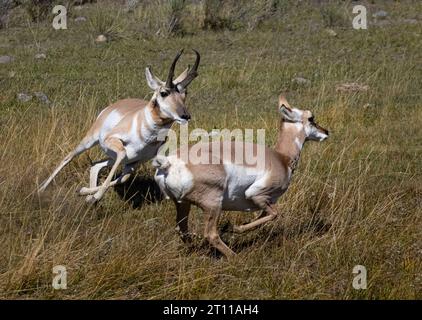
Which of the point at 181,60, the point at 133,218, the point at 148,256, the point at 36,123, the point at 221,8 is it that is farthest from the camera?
the point at 221,8

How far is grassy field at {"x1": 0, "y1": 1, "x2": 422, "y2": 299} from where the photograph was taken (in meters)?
5.64

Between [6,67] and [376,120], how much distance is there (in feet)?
21.4

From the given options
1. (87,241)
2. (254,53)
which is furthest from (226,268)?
(254,53)

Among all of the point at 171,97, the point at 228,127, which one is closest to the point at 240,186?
the point at 171,97

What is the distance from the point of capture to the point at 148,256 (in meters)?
5.80

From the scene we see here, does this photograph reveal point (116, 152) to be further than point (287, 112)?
Yes

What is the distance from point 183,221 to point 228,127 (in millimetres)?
3821

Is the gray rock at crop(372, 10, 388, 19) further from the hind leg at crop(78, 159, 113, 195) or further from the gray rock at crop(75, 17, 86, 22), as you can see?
the hind leg at crop(78, 159, 113, 195)

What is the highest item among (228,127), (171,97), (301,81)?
(301,81)

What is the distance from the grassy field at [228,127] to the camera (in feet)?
18.5

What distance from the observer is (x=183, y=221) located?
636cm

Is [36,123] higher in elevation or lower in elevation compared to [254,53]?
lower

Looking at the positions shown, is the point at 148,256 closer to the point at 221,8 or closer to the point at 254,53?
the point at 254,53

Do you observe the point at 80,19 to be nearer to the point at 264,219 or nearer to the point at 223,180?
the point at 264,219
